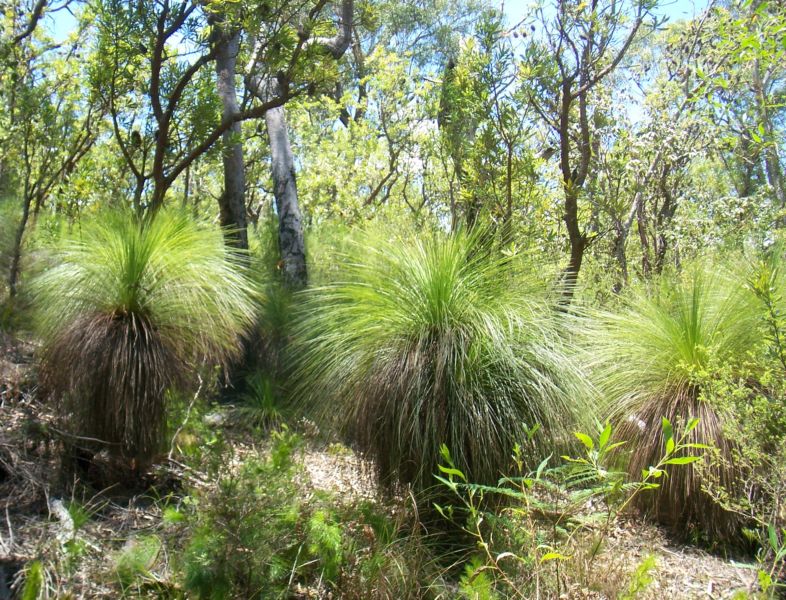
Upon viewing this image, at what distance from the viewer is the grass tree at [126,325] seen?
142 inches

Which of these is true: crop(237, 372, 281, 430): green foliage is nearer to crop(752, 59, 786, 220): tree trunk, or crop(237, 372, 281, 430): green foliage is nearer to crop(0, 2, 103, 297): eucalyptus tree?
crop(0, 2, 103, 297): eucalyptus tree

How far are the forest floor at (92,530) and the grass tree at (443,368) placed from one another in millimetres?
359

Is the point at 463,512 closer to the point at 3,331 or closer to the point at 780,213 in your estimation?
the point at 3,331

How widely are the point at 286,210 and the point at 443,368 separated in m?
3.61

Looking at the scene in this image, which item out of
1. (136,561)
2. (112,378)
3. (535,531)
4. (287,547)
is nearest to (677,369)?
(535,531)

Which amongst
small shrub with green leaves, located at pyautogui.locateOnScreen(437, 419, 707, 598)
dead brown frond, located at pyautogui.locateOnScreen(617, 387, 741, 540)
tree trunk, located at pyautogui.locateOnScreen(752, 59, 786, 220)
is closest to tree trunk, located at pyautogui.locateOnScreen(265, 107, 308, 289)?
dead brown frond, located at pyautogui.locateOnScreen(617, 387, 741, 540)

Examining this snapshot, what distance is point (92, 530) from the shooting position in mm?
3229

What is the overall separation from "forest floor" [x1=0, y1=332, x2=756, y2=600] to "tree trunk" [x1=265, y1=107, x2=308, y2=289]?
237 cm

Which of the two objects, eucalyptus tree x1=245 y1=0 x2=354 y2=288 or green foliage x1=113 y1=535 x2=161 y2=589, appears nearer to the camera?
green foliage x1=113 y1=535 x2=161 y2=589

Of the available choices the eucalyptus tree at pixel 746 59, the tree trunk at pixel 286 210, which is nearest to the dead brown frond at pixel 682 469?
the eucalyptus tree at pixel 746 59

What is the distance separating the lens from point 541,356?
330 cm

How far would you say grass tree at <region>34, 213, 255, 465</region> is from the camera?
3.61m

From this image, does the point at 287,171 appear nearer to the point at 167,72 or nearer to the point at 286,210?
the point at 286,210

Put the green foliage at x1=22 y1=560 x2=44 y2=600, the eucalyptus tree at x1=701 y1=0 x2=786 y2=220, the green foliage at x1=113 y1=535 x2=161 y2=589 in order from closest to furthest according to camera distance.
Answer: the green foliage at x1=22 y1=560 x2=44 y2=600
the green foliage at x1=113 y1=535 x2=161 y2=589
the eucalyptus tree at x1=701 y1=0 x2=786 y2=220
